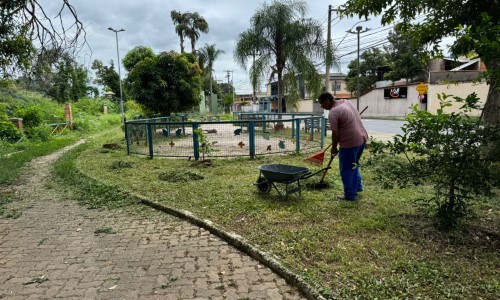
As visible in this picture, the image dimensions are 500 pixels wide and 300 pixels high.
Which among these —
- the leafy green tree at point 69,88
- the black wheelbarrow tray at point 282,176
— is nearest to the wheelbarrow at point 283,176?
the black wheelbarrow tray at point 282,176

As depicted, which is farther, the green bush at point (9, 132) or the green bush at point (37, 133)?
the green bush at point (37, 133)

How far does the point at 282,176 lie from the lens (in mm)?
4781

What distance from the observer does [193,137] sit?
28.8 ft

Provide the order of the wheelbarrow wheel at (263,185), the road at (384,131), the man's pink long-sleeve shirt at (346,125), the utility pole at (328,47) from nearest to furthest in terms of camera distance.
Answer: the man's pink long-sleeve shirt at (346,125) < the wheelbarrow wheel at (263,185) < the road at (384,131) < the utility pole at (328,47)

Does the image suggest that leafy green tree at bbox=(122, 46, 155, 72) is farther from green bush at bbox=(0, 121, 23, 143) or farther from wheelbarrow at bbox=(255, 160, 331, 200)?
wheelbarrow at bbox=(255, 160, 331, 200)

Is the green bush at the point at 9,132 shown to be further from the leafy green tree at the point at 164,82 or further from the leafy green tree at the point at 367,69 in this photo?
the leafy green tree at the point at 367,69

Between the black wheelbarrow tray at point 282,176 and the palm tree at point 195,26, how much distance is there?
119 ft

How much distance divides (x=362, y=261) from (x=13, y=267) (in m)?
3.41

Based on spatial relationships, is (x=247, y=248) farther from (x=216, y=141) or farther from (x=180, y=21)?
(x=180, y=21)

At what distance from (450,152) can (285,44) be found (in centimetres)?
1547

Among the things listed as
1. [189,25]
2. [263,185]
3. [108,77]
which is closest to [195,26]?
[189,25]

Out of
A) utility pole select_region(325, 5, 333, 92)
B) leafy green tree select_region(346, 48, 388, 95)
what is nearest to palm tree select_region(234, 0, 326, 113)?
utility pole select_region(325, 5, 333, 92)

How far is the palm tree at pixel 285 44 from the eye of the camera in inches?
693

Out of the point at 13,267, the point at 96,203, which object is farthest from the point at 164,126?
the point at 13,267
